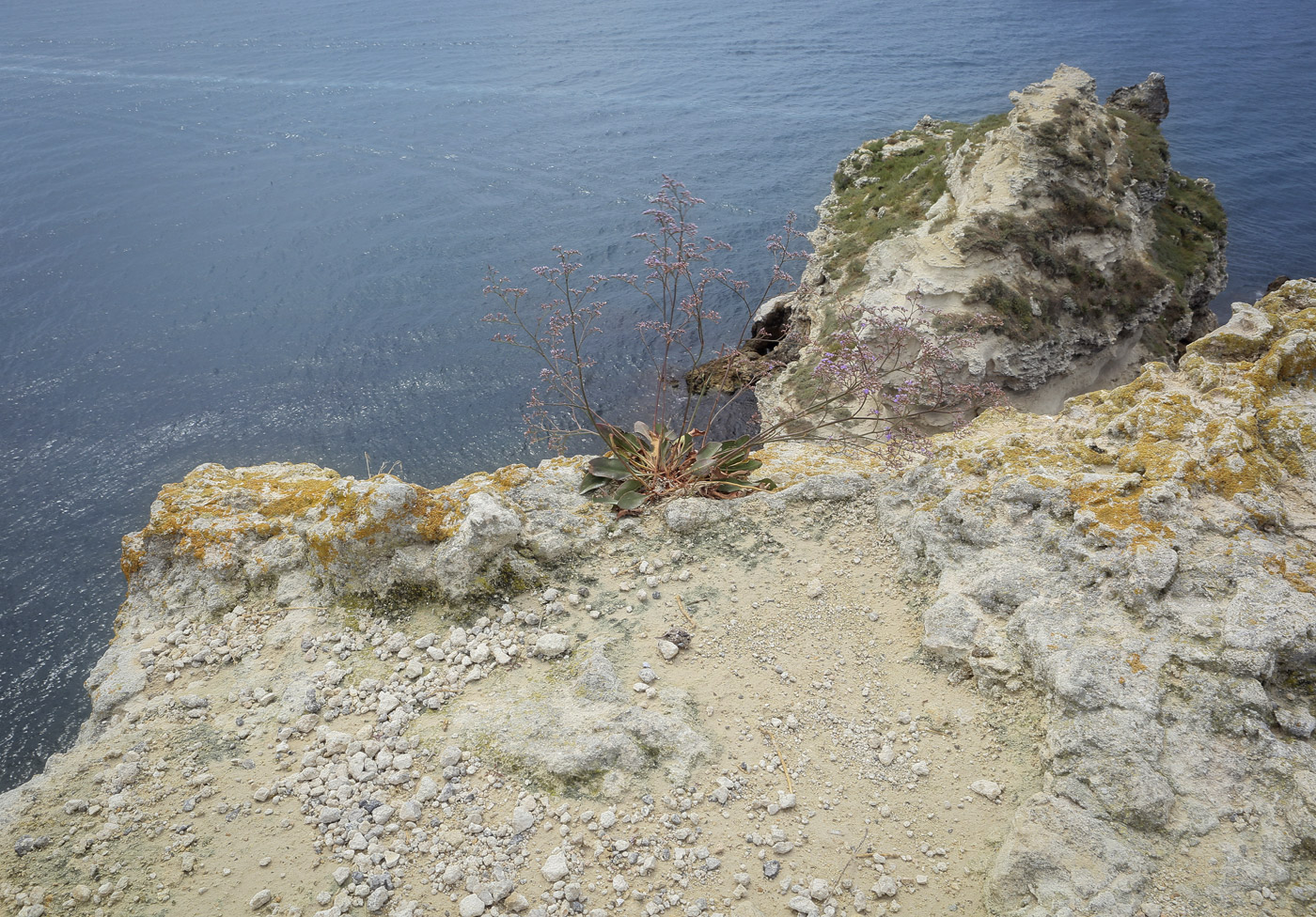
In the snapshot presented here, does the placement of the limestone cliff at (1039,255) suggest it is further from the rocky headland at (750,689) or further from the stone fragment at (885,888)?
the stone fragment at (885,888)

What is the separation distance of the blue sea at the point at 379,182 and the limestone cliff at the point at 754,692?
5863 mm

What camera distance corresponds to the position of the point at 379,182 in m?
21.8

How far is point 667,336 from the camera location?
6.66m

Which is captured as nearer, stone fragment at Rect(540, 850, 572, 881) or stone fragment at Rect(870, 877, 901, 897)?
stone fragment at Rect(870, 877, 901, 897)

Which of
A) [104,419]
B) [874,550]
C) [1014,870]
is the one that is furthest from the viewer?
[104,419]

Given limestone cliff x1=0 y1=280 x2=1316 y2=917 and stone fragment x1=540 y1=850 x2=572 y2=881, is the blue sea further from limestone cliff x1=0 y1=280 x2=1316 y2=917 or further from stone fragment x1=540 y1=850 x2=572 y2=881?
stone fragment x1=540 y1=850 x2=572 y2=881

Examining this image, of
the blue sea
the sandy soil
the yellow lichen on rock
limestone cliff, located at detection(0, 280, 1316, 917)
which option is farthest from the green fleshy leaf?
the blue sea

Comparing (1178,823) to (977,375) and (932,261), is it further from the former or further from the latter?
(932,261)

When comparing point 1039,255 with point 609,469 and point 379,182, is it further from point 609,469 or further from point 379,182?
point 379,182

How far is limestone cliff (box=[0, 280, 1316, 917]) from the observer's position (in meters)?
3.75

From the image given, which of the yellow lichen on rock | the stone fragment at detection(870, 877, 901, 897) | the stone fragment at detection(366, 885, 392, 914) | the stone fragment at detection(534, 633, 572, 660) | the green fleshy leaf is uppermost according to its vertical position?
the yellow lichen on rock

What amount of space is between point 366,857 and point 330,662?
5.31ft

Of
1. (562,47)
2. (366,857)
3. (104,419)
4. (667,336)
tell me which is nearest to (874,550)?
(667,336)

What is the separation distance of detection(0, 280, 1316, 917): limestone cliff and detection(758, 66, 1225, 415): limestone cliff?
16.8 feet
